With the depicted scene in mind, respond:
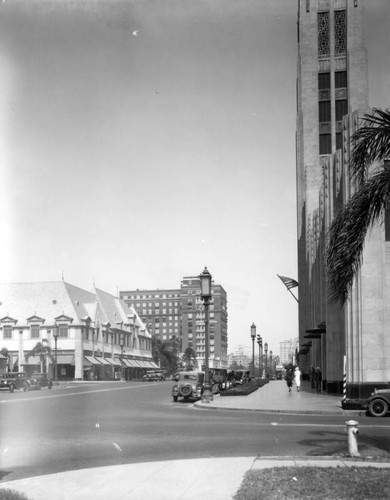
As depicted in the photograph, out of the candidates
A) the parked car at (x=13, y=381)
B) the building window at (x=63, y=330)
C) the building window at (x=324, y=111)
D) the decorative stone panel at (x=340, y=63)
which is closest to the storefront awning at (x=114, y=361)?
the building window at (x=63, y=330)

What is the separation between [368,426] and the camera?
719 inches

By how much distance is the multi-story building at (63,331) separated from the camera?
99.2m

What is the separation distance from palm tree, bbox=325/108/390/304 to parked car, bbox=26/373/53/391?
46811mm

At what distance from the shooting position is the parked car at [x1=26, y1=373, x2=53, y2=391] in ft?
186

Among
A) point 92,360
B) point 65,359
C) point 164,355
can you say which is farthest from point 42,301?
point 164,355

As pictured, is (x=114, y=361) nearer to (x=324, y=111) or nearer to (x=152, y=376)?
(x=152, y=376)

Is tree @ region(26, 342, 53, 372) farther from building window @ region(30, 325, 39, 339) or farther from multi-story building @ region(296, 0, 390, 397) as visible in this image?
multi-story building @ region(296, 0, 390, 397)

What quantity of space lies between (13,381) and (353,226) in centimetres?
4539

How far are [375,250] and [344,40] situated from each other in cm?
5395

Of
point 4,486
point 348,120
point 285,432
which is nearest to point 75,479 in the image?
point 4,486

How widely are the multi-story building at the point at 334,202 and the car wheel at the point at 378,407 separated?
5586mm

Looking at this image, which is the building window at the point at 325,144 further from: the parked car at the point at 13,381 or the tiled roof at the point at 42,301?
the tiled roof at the point at 42,301

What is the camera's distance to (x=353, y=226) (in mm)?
12516

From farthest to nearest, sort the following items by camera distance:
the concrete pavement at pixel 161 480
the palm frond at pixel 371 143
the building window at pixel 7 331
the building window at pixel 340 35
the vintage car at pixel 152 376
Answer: the building window at pixel 7 331 → the vintage car at pixel 152 376 → the building window at pixel 340 35 → the palm frond at pixel 371 143 → the concrete pavement at pixel 161 480
